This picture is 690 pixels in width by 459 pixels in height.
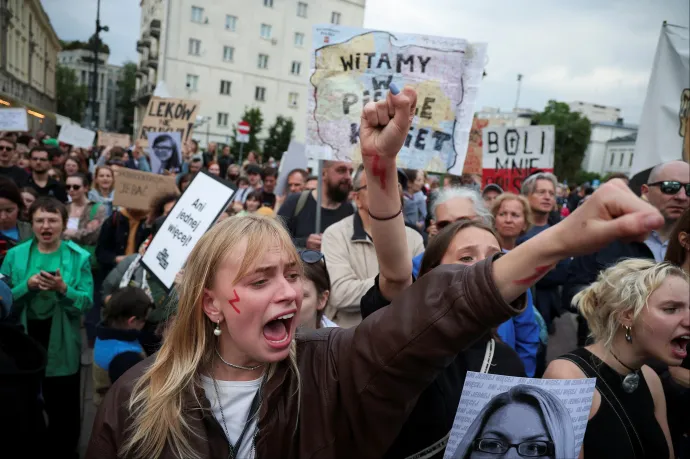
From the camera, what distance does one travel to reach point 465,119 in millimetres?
4004

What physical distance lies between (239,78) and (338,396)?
49006mm

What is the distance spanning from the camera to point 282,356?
156cm

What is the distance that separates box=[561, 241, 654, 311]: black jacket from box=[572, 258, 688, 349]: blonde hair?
106 centimetres

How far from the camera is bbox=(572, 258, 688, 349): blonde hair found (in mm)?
2277

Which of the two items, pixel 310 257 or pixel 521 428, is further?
pixel 310 257

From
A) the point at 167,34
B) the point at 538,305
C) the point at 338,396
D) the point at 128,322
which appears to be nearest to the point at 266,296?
the point at 338,396

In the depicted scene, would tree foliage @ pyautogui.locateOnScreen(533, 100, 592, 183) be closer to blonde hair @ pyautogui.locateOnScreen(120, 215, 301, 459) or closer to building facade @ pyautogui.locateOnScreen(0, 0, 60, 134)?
building facade @ pyautogui.locateOnScreen(0, 0, 60, 134)

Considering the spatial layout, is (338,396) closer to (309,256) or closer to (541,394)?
(541,394)

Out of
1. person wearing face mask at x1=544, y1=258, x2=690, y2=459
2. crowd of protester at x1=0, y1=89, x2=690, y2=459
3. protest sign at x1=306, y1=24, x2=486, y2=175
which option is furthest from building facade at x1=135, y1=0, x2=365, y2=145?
person wearing face mask at x1=544, y1=258, x2=690, y2=459

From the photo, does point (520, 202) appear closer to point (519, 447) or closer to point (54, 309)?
point (519, 447)

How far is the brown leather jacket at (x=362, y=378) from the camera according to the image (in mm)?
1175

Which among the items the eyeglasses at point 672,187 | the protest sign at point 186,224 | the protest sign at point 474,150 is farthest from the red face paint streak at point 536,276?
the protest sign at point 474,150

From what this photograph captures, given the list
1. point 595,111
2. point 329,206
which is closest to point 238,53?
point 329,206

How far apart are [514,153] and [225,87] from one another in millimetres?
43682
